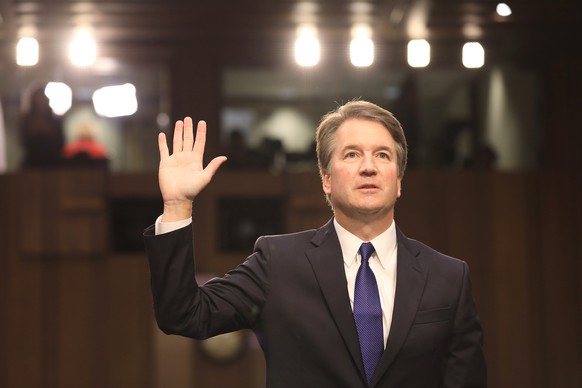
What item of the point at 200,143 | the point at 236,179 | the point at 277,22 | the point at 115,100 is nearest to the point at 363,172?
the point at 200,143

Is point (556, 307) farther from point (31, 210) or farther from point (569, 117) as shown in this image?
point (31, 210)

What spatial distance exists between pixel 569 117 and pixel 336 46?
155 cm

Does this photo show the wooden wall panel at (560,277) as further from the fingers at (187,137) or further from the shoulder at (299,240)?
the fingers at (187,137)

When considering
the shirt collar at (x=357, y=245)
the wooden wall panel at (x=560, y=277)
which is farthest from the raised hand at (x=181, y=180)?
the wooden wall panel at (x=560, y=277)

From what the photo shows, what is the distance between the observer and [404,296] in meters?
1.79

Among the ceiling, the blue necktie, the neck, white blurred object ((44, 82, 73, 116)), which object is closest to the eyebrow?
the neck

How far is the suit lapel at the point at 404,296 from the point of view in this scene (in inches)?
68.2

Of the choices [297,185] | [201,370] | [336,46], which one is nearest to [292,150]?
[297,185]

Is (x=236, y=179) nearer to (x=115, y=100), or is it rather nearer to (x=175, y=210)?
(x=115, y=100)

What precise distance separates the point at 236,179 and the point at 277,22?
3.23 ft

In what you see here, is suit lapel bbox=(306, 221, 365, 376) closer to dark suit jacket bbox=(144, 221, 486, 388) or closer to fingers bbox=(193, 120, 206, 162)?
dark suit jacket bbox=(144, 221, 486, 388)

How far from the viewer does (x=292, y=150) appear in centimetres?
536

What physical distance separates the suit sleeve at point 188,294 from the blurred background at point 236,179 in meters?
3.49

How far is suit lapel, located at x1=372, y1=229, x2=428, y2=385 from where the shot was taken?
1.73 meters
